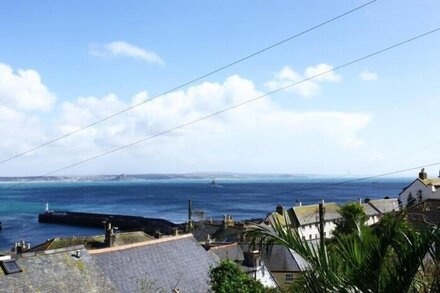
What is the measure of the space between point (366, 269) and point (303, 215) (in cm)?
6092

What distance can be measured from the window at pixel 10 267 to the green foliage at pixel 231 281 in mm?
7260

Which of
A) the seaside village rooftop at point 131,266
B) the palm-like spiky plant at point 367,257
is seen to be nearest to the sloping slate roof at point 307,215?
the seaside village rooftop at point 131,266

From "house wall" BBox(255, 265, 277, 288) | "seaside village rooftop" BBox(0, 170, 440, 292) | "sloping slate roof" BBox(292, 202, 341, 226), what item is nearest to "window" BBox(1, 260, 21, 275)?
"seaside village rooftop" BBox(0, 170, 440, 292)

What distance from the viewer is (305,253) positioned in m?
4.58

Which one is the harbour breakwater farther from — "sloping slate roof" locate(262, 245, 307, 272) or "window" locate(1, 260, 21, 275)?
"window" locate(1, 260, 21, 275)

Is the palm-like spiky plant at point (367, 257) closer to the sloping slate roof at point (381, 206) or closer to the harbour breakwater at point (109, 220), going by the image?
the sloping slate roof at point (381, 206)

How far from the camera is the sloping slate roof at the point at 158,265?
866 inches

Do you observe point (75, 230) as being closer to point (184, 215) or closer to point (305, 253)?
point (184, 215)

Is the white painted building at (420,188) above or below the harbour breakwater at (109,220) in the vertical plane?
above

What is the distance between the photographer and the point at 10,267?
60.2ft

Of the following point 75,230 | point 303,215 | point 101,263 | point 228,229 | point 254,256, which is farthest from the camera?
point 75,230

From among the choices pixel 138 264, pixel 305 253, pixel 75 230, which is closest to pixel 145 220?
pixel 75 230

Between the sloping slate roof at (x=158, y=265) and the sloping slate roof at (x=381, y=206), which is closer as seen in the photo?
the sloping slate roof at (x=158, y=265)

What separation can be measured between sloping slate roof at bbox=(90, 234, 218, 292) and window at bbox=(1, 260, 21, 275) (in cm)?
386
